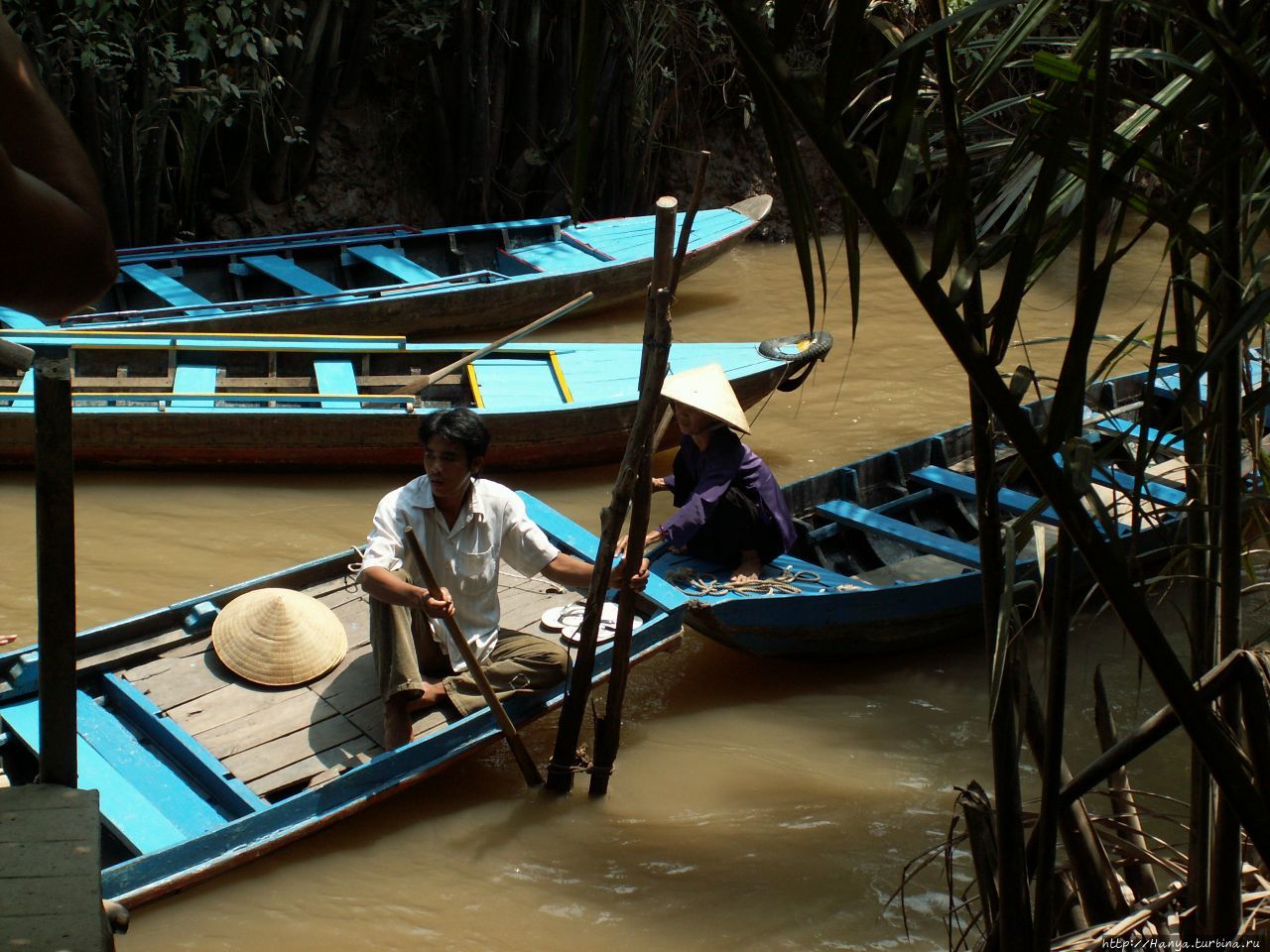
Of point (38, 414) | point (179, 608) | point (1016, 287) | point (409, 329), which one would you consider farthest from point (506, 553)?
point (409, 329)

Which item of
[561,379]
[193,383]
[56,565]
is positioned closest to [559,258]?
[561,379]

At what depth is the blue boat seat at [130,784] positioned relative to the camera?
325 cm

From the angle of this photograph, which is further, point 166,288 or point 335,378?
point 166,288

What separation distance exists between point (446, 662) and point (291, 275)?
4698 mm

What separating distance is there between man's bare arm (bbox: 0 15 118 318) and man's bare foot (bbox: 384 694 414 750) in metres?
2.96

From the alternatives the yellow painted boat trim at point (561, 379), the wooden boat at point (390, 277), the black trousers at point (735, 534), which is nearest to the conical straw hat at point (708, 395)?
the black trousers at point (735, 534)

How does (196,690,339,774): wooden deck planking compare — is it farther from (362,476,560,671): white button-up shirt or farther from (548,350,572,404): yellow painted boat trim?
(548,350,572,404): yellow painted boat trim

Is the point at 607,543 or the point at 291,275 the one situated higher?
the point at 291,275

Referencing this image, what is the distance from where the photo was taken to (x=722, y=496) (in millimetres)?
4707

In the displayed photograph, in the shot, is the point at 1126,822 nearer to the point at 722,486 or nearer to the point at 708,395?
the point at 722,486

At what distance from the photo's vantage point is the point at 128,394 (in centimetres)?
600

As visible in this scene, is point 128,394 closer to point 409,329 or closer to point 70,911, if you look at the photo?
point 409,329

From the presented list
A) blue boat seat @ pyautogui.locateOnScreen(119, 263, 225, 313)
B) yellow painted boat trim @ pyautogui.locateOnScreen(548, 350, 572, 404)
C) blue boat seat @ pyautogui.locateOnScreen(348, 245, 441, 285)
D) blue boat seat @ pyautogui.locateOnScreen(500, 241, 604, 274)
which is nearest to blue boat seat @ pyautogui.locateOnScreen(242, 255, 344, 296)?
blue boat seat @ pyautogui.locateOnScreen(348, 245, 441, 285)

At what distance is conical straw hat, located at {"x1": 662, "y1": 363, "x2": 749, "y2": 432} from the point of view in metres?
4.67
